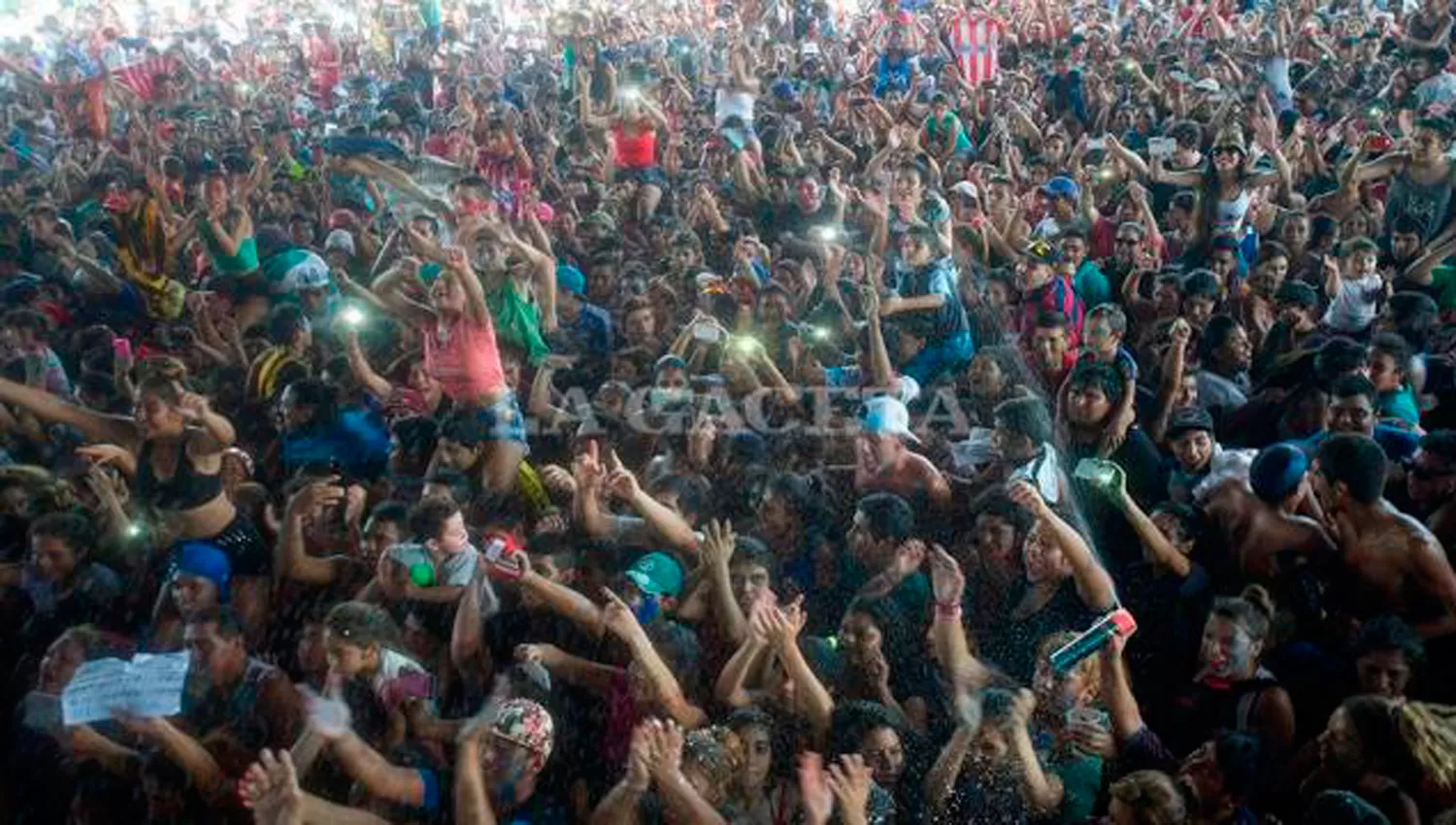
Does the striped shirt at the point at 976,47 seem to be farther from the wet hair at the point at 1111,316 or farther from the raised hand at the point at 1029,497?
the raised hand at the point at 1029,497

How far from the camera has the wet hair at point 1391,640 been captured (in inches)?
119

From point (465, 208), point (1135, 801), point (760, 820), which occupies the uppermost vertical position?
point (465, 208)

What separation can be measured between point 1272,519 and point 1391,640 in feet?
2.38

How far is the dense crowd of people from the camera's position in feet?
10.3

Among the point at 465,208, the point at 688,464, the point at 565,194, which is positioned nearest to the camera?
the point at 688,464

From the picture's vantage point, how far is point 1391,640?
303 centimetres

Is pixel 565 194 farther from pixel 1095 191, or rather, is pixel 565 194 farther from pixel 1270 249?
pixel 1270 249

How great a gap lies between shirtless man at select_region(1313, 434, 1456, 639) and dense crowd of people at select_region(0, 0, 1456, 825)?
0.01 metres

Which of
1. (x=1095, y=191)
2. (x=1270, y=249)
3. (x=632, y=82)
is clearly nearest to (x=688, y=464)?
(x=1270, y=249)

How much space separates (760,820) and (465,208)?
4.32 metres

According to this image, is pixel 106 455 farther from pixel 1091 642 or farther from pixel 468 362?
pixel 1091 642

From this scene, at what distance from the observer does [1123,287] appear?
6164mm

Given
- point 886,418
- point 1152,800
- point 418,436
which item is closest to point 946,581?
point 1152,800

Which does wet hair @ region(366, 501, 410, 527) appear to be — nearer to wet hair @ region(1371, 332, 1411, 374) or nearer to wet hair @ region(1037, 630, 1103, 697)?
wet hair @ region(1037, 630, 1103, 697)
